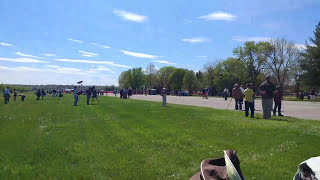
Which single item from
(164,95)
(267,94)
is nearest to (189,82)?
(164,95)

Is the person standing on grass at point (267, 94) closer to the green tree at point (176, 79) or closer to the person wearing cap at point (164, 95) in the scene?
the person wearing cap at point (164, 95)

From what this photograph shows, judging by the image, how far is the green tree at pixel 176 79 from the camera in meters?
126

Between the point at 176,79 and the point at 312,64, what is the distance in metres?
81.1

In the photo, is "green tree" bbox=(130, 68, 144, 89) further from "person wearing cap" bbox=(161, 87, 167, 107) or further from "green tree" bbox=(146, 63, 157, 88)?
"person wearing cap" bbox=(161, 87, 167, 107)

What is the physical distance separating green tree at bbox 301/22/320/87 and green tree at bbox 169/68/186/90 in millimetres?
77912

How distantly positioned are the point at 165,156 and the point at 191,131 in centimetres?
414

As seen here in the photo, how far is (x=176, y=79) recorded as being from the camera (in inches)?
4980

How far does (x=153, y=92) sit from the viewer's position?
97.6 m

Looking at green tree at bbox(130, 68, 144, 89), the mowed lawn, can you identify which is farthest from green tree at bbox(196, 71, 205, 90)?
the mowed lawn

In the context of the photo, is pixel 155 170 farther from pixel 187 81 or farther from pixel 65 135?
pixel 187 81

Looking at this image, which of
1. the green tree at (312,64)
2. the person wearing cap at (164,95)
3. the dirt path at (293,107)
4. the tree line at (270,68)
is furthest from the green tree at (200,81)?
the person wearing cap at (164,95)

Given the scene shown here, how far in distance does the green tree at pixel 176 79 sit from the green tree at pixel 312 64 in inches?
3067

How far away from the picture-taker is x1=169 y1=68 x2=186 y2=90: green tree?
4953 inches

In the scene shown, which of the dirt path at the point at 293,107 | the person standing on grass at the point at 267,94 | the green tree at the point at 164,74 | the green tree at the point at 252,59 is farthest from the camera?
the green tree at the point at 164,74
